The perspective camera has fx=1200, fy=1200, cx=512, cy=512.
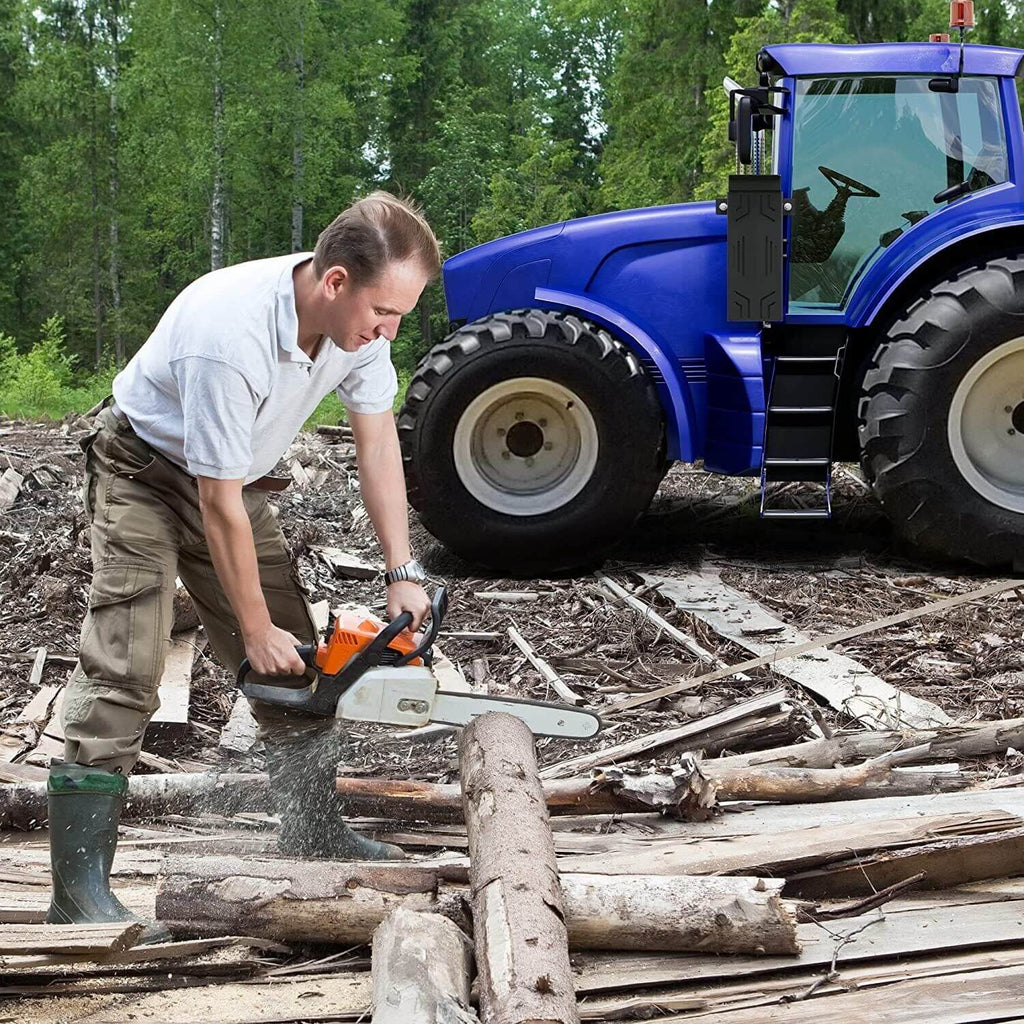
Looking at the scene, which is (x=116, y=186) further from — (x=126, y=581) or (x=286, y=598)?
(x=126, y=581)

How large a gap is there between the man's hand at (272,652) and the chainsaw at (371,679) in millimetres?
75

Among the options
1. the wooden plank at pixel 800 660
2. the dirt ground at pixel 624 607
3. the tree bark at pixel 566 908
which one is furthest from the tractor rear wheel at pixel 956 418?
the tree bark at pixel 566 908

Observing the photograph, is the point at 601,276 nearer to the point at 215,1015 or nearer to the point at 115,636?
the point at 115,636

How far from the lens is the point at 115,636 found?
3201 mm

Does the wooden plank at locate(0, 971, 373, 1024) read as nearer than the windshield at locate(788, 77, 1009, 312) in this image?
Yes

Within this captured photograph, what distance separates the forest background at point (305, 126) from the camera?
28.4 metres

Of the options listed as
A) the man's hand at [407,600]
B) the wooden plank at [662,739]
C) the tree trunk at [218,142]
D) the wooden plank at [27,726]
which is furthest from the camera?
the tree trunk at [218,142]

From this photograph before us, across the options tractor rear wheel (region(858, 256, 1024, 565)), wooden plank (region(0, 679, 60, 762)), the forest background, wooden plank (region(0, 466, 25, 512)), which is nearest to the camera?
wooden plank (region(0, 679, 60, 762))

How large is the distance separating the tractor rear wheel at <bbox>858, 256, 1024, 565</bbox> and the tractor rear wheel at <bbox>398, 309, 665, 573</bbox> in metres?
1.31

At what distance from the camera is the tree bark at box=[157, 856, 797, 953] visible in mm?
2805

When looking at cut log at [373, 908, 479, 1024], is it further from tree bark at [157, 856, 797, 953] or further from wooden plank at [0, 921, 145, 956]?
wooden plank at [0, 921, 145, 956]

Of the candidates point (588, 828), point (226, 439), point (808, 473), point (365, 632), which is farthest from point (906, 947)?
point (808, 473)

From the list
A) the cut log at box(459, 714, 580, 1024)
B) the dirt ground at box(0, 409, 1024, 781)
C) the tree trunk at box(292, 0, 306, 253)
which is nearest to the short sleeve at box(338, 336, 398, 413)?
the cut log at box(459, 714, 580, 1024)

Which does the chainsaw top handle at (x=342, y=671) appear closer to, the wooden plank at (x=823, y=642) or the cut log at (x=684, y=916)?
the cut log at (x=684, y=916)
